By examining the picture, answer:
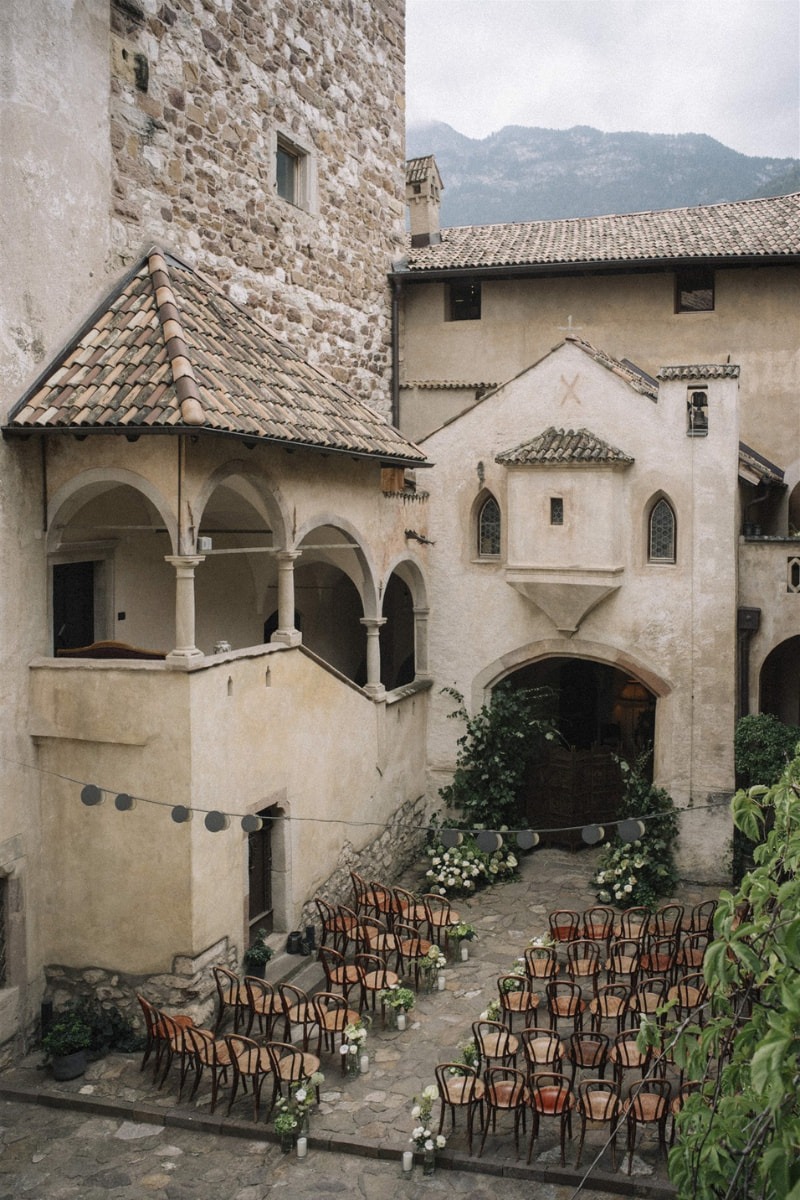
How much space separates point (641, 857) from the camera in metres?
14.5

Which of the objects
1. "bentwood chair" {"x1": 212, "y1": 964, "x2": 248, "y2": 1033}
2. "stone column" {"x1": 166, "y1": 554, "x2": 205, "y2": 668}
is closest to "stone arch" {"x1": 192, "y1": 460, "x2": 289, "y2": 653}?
"stone column" {"x1": 166, "y1": 554, "x2": 205, "y2": 668}

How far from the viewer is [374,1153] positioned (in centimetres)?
878

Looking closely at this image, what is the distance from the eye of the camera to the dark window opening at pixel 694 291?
17.8 meters

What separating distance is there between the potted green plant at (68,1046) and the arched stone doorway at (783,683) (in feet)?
40.9

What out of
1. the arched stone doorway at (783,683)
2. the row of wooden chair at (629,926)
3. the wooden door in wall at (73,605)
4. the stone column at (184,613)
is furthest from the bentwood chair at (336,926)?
the arched stone doorway at (783,683)

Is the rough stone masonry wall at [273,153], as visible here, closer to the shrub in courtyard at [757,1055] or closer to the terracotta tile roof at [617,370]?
the terracotta tile roof at [617,370]

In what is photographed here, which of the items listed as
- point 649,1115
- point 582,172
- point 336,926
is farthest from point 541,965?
point 582,172

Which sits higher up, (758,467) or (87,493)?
(758,467)

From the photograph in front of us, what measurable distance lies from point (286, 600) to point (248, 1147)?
5740 mm

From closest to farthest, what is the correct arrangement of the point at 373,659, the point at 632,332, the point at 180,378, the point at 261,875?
the point at 180,378 < the point at 261,875 < the point at 373,659 < the point at 632,332

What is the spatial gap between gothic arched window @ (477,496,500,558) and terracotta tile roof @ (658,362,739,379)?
10.5 ft

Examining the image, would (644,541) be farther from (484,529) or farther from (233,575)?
(233,575)

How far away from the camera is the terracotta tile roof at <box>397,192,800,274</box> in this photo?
17219mm

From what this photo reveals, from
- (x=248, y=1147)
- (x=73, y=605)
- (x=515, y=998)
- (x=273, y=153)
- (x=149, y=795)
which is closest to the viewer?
(x=248, y=1147)
